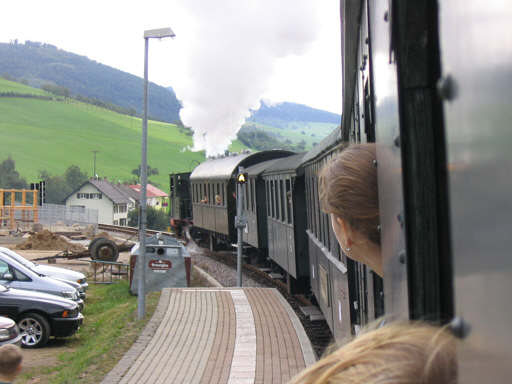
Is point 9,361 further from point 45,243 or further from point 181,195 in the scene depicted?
point 181,195

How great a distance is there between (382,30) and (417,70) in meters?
0.51

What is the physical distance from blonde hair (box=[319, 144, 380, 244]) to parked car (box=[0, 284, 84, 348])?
10.6 metres

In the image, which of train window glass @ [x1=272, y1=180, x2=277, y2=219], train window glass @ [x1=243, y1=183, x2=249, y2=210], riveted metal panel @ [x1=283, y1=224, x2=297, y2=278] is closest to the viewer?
riveted metal panel @ [x1=283, y1=224, x2=297, y2=278]

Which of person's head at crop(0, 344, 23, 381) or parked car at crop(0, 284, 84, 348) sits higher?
person's head at crop(0, 344, 23, 381)

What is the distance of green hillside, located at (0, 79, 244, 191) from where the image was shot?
93.8 m

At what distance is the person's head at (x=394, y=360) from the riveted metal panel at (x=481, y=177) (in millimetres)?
31

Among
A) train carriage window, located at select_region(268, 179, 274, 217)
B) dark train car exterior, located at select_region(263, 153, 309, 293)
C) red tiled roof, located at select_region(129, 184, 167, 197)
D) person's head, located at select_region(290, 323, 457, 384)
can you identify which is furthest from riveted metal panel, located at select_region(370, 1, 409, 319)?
red tiled roof, located at select_region(129, 184, 167, 197)

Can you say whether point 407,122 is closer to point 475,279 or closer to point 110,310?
point 475,279

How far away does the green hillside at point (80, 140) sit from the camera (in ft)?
308

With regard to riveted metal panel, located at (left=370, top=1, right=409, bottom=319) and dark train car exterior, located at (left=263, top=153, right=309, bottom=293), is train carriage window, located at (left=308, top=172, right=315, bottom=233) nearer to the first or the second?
dark train car exterior, located at (left=263, top=153, right=309, bottom=293)

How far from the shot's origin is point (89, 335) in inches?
498

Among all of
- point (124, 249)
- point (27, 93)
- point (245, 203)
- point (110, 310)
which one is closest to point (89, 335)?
point (110, 310)

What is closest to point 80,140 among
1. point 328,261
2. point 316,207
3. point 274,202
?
point 274,202

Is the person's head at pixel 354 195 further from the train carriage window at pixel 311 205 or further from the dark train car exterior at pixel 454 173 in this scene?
the train carriage window at pixel 311 205
